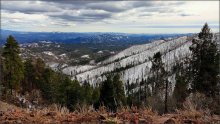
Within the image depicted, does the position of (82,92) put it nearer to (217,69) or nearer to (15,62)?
(15,62)

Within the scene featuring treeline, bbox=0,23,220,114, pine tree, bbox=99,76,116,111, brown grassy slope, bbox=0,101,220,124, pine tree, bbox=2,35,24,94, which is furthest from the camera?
pine tree, bbox=2,35,24,94

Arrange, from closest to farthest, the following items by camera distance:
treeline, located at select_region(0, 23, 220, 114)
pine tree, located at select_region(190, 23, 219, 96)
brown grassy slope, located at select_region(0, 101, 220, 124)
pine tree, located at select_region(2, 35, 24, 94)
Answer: brown grassy slope, located at select_region(0, 101, 220, 124), treeline, located at select_region(0, 23, 220, 114), pine tree, located at select_region(190, 23, 219, 96), pine tree, located at select_region(2, 35, 24, 94)

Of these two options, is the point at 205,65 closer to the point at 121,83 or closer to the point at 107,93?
the point at 107,93

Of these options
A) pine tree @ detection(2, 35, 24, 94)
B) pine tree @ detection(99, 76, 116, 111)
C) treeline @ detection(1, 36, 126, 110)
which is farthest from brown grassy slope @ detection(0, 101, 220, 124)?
pine tree @ detection(2, 35, 24, 94)

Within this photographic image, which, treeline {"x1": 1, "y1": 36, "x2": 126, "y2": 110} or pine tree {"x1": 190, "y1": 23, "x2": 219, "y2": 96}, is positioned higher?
pine tree {"x1": 190, "y1": 23, "x2": 219, "y2": 96}

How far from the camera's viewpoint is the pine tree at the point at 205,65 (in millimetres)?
38312

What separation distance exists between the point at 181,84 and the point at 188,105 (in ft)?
123

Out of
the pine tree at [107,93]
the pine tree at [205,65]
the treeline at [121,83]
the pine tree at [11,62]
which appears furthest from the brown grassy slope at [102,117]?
the pine tree at [11,62]

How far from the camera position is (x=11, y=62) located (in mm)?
57750

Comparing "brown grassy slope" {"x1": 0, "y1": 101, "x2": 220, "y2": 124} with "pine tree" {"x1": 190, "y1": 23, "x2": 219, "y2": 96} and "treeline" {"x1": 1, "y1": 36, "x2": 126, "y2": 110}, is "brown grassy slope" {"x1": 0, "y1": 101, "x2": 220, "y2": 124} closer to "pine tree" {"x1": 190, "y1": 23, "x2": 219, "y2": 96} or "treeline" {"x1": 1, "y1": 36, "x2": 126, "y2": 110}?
"pine tree" {"x1": 190, "y1": 23, "x2": 219, "y2": 96}

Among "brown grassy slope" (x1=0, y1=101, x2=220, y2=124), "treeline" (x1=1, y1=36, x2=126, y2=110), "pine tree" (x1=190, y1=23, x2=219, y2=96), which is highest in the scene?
"brown grassy slope" (x1=0, y1=101, x2=220, y2=124)

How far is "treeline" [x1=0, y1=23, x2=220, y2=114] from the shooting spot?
3710 centimetres

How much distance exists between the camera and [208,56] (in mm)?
39719

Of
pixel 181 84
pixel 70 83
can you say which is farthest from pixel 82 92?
pixel 181 84
